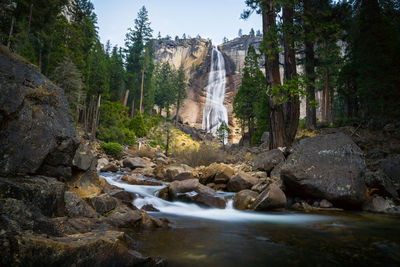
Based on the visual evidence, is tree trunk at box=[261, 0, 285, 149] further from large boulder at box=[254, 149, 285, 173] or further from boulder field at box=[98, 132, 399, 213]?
boulder field at box=[98, 132, 399, 213]

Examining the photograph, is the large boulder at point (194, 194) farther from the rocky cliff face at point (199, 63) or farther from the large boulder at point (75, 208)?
the rocky cliff face at point (199, 63)

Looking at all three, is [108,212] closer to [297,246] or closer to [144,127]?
[297,246]

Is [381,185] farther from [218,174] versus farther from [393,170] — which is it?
[218,174]

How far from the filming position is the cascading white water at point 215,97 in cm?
5869

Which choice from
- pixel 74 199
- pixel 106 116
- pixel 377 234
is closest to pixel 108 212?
pixel 74 199

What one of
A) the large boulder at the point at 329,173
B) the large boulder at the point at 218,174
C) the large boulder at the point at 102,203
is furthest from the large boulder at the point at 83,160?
the large boulder at the point at 329,173

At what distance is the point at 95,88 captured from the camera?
27.3 meters

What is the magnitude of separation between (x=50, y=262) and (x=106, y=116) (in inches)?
1107

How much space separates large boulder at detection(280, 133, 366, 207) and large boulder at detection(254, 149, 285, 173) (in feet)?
4.27

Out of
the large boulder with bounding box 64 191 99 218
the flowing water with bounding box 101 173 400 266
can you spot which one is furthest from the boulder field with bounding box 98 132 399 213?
the large boulder with bounding box 64 191 99 218

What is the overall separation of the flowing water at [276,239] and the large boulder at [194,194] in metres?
0.69

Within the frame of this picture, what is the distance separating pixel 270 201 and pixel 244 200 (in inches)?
31.5

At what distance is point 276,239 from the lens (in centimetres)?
417

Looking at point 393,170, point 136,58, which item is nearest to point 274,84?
point 393,170
